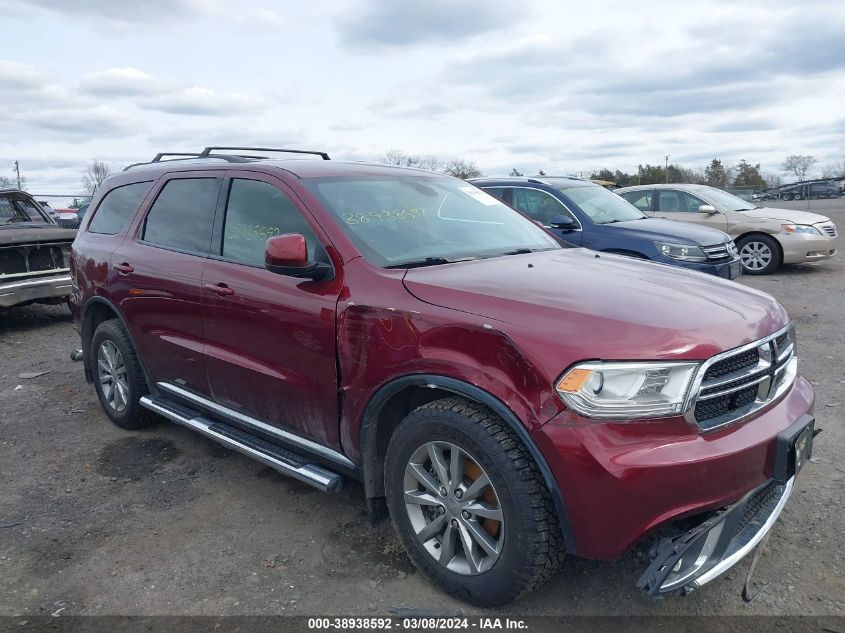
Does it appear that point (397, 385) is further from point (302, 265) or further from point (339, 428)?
point (302, 265)

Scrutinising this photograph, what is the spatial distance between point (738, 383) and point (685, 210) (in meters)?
10.3

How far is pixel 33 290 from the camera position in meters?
8.10

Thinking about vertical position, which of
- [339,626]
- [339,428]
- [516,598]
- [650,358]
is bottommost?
[339,626]

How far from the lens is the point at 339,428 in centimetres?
320

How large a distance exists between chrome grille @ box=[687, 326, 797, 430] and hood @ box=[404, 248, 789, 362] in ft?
0.19

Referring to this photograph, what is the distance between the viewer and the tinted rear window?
15.7 ft

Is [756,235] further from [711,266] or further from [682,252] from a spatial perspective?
[682,252]

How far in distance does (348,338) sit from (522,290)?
0.81 metres

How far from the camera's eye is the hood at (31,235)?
7.95 metres

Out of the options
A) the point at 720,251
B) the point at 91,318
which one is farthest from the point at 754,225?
the point at 91,318

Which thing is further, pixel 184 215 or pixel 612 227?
pixel 612 227

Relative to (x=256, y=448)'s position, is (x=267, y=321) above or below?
above

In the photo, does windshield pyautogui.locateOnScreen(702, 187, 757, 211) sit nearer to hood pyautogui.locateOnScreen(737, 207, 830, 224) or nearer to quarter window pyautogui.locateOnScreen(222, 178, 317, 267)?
hood pyautogui.locateOnScreen(737, 207, 830, 224)

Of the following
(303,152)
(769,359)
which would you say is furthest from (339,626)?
(303,152)
